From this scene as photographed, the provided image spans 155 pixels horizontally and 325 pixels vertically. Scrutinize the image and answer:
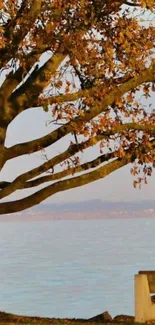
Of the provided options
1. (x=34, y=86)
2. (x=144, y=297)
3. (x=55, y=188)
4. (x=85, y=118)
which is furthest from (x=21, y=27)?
(x=144, y=297)

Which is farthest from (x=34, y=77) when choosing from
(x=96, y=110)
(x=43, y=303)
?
(x=43, y=303)

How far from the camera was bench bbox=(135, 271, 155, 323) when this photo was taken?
25.4 m

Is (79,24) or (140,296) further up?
(79,24)

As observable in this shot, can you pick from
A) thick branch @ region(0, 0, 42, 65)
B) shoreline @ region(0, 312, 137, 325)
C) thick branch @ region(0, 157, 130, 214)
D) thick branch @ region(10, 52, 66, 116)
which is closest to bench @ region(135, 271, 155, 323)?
shoreline @ region(0, 312, 137, 325)

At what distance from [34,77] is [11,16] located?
2.18 metres

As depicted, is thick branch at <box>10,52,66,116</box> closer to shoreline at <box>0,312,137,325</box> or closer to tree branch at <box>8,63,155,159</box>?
tree branch at <box>8,63,155,159</box>

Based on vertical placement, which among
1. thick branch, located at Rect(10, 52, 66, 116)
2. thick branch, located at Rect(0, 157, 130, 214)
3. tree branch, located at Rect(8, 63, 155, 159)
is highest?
thick branch, located at Rect(10, 52, 66, 116)

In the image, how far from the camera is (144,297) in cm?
2542

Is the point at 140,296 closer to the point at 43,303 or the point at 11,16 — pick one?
the point at 11,16

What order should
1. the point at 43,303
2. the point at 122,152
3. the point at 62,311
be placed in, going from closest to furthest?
the point at 122,152 → the point at 62,311 → the point at 43,303

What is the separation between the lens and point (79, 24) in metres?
A: 24.3

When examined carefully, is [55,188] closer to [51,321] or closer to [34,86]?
[34,86]

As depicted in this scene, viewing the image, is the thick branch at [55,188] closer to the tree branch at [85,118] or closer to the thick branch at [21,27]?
the tree branch at [85,118]

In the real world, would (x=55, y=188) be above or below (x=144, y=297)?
above
